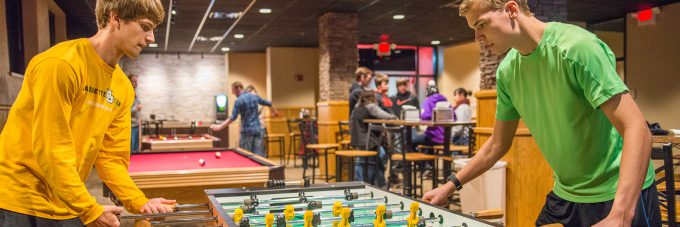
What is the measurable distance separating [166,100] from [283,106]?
3.55 metres

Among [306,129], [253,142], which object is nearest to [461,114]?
[253,142]

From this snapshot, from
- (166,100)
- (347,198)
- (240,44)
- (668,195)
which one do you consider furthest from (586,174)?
(166,100)

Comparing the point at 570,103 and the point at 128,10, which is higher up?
the point at 128,10

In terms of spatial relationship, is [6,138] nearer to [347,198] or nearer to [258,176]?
[347,198]

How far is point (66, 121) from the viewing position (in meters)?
1.63

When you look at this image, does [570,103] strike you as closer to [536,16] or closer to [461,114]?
[536,16]

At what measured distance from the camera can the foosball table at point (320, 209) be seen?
1791 mm

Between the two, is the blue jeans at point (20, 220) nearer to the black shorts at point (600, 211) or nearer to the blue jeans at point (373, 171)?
the black shorts at point (600, 211)

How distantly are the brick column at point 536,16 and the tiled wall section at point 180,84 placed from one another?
1123 centimetres

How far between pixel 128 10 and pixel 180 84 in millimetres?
14532

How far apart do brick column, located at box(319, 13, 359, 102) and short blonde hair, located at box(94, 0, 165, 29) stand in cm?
768

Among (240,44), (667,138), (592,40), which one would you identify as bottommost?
(667,138)

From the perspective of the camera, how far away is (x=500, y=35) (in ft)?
5.67

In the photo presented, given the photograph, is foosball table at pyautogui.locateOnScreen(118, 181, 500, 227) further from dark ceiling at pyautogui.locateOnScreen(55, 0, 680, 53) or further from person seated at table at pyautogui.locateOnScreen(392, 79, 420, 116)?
A: dark ceiling at pyautogui.locateOnScreen(55, 0, 680, 53)
